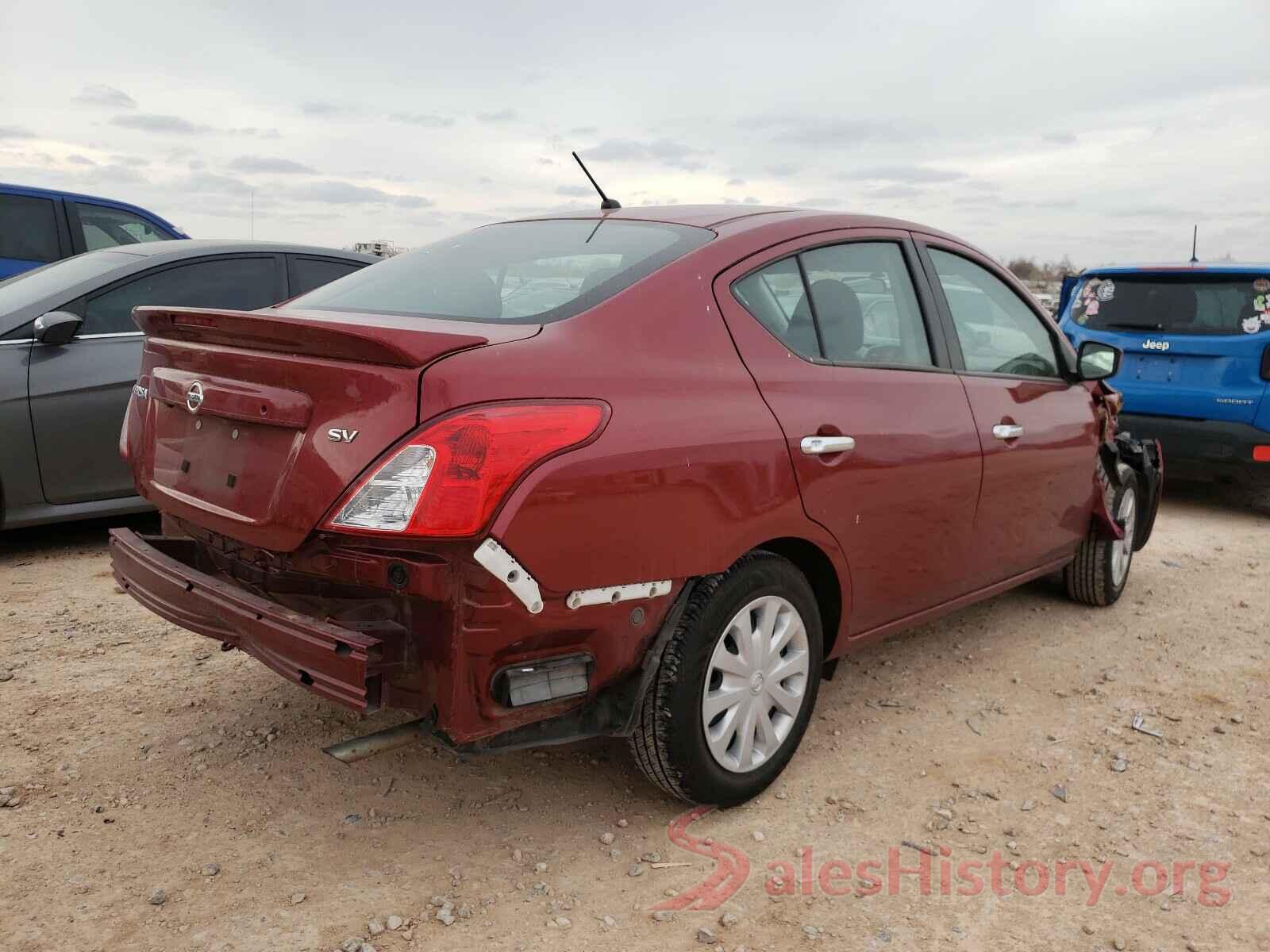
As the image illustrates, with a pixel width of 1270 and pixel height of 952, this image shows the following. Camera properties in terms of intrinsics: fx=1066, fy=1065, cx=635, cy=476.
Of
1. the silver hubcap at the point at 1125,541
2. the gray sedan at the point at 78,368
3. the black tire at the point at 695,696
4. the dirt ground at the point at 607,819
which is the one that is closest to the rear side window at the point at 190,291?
the gray sedan at the point at 78,368

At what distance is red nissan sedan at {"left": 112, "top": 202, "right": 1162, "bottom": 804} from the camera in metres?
2.25

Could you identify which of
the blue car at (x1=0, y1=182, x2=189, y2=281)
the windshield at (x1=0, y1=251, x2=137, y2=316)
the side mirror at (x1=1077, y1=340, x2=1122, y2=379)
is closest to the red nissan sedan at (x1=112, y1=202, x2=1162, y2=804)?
the side mirror at (x1=1077, y1=340, x2=1122, y2=379)

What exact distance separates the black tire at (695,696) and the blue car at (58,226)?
6958 millimetres

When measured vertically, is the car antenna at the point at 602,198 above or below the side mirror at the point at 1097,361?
above

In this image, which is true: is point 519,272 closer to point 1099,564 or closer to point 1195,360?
point 1099,564

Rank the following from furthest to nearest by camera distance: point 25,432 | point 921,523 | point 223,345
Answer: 1. point 25,432
2. point 921,523
3. point 223,345

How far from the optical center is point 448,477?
85.7 inches

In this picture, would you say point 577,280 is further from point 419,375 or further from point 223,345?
point 223,345

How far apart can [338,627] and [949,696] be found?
2360 millimetres

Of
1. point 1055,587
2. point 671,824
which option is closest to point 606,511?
point 671,824

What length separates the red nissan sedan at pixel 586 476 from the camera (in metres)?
2.25

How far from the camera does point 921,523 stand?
337 cm

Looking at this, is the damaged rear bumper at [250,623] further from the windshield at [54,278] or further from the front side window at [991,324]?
the windshield at [54,278]

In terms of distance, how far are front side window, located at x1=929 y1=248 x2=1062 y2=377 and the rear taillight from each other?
2.03 m
